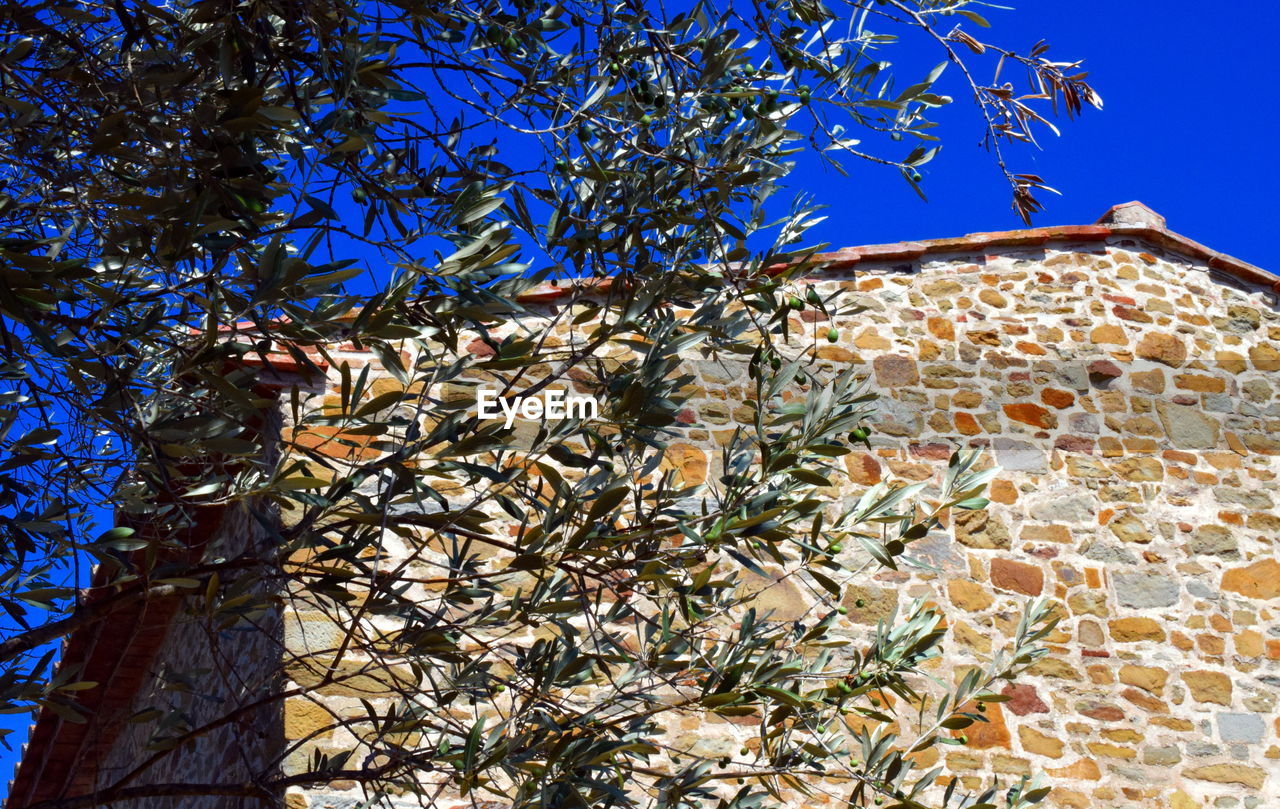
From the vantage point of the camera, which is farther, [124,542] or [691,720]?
[691,720]

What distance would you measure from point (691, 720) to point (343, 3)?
132 inches

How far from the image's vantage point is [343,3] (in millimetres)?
2812

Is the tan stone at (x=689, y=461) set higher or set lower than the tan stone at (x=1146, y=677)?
higher

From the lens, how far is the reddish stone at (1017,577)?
A: 5.76m

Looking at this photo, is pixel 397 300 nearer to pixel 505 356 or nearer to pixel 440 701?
pixel 505 356

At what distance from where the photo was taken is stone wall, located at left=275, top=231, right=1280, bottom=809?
17.8 feet

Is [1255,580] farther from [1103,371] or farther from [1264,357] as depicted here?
[1264,357]

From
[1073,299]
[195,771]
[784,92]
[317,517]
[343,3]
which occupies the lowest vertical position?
[195,771]

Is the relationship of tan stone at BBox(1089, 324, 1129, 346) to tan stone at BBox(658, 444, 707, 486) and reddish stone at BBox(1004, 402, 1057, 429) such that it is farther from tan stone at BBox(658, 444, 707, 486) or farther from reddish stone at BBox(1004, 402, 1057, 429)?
tan stone at BBox(658, 444, 707, 486)

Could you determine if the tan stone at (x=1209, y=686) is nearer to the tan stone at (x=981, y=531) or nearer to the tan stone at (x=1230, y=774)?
the tan stone at (x=1230, y=774)

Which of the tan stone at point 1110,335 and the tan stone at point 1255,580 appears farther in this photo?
the tan stone at point 1110,335

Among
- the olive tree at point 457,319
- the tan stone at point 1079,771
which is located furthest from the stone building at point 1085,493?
the olive tree at point 457,319

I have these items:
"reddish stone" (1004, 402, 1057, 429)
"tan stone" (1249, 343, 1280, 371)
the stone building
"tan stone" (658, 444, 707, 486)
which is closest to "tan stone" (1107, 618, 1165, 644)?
the stone building

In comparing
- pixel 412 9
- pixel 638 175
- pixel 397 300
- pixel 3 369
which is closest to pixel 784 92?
pixel 638 175
